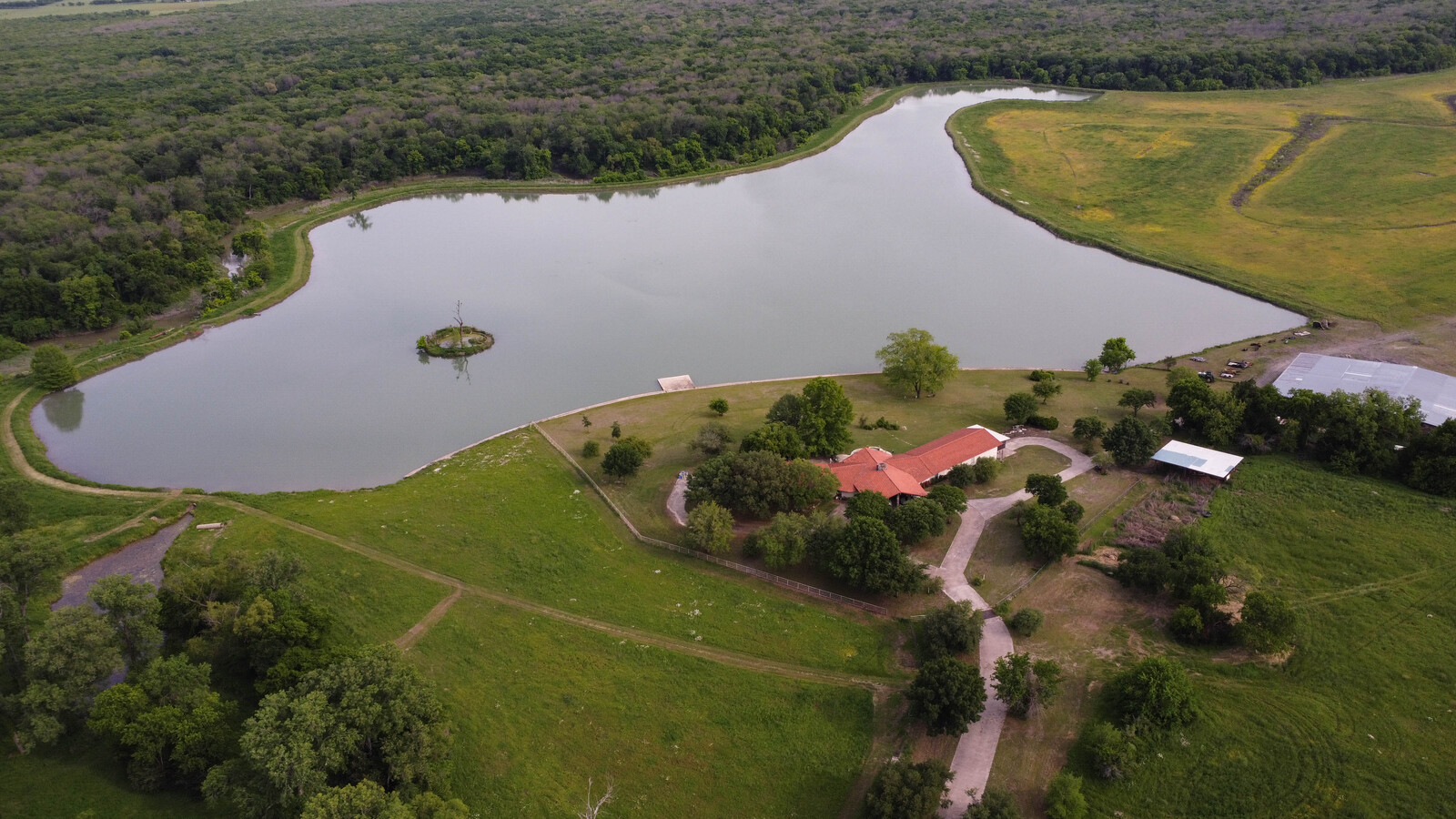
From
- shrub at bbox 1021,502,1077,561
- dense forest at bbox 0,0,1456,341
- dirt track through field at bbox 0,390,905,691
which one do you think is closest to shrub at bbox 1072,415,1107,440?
shrub at bbox 1021,502,1077,561

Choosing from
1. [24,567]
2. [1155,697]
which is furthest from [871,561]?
A: [24,567]

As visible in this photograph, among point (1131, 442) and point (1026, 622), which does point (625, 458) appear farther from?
point (1131, 442)

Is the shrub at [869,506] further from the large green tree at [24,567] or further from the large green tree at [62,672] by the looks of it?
the large green tree at [24,567]

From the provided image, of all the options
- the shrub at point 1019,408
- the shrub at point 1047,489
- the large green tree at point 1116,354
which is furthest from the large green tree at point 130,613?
the large green tree at point 1116,354

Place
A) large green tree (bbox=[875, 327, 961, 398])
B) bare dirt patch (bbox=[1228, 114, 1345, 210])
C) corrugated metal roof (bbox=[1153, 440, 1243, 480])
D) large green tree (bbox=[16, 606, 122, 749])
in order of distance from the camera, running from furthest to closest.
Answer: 1. bare dirt patch (bbox=[1228, 114, 1345, 210])
2. large green tree (bbox=[875, 327, 961, 398])
3. corrugated metal roof (bbox=[1153, 440, 1243, 480])
4. large green tree (bbox=[16, 606, 122, 749])

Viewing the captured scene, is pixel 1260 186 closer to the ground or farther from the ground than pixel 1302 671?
farther from the ground

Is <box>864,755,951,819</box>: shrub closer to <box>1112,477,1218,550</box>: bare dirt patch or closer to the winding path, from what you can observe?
the winding path

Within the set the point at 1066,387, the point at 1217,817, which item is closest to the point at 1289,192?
the point at 1066,387
